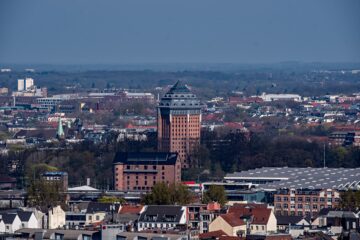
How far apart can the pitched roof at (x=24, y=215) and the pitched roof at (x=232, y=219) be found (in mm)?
4634

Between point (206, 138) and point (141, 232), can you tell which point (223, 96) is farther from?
point (141, 232)

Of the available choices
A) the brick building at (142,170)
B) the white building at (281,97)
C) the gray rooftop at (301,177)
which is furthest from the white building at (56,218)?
the white building at (281,97)

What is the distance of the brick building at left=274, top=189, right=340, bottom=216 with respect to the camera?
56.7 metres

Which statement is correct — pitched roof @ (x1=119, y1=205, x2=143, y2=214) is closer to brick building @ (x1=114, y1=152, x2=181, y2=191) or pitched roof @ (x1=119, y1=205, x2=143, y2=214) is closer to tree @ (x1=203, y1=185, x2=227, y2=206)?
tree @ (x1=203, y1=185, x2=227, y2=206)

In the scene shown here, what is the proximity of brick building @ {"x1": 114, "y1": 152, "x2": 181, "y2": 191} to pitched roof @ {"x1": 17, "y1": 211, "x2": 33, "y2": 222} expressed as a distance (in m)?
24.3

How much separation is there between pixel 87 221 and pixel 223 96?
112754 millimetres

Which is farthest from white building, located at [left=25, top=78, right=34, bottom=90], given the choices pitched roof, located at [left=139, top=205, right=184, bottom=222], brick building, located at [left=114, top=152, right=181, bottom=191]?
pitched roof, located at [left=139, top=205, right=184, bottom=222]

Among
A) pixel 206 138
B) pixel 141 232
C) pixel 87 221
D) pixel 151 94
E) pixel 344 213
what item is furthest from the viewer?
pixel 151 94

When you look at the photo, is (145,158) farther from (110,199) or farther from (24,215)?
(24,215)

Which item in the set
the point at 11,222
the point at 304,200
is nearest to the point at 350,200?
the point at 304,200

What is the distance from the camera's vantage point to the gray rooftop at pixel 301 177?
202ft

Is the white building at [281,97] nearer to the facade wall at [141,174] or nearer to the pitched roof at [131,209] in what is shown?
the facade wall at [141,174]

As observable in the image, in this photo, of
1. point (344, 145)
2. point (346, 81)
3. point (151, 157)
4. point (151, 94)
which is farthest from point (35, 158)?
point (346, 81)

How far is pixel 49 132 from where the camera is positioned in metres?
108
